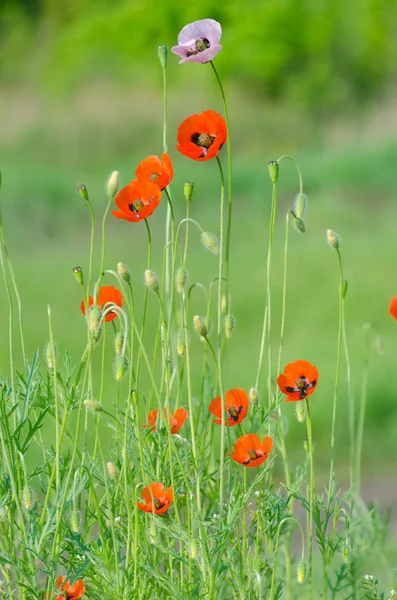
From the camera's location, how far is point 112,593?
1.03 meters

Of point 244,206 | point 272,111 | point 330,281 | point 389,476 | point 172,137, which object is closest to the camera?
point 389,476

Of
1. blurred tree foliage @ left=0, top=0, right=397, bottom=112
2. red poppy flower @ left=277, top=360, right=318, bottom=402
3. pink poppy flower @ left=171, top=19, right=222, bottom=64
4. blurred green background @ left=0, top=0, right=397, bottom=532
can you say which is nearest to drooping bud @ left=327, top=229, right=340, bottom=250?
red poppy flower @ left=277, top=360, right=318, bottom=402

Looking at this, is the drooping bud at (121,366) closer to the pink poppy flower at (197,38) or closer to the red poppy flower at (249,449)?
the red poppy flower at (249,449)

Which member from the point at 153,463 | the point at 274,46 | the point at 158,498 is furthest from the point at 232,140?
the point at 158,498

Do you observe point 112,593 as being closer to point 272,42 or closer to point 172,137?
point 172,137

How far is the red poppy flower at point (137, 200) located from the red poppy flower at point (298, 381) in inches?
9.2

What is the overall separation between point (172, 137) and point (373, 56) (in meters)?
2.91

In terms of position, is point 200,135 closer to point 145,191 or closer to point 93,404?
point 145,191

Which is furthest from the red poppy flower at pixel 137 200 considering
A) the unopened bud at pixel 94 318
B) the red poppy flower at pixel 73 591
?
the red poppy flower at pixel 73 591

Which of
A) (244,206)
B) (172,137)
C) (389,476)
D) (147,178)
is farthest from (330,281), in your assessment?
(147,178)

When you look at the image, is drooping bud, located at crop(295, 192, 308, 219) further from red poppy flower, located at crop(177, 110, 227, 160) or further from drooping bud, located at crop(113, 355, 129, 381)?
drooping bud, located at crop(113, 355, 129, 381)

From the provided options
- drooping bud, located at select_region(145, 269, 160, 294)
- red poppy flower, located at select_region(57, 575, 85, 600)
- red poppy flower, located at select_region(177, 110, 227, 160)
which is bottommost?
red poppy flower, located at select_region(57, 575, 85, 600)

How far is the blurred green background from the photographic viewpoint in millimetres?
5047

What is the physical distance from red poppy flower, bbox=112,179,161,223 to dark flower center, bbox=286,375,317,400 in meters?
0.25
